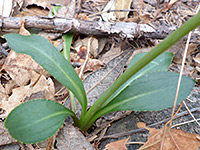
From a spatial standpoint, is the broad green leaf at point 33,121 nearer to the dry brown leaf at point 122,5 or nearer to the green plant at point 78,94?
the green plant at point 78,94

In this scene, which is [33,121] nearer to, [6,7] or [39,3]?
[6,7]

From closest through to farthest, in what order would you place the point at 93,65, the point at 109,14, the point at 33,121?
the point at 33,121
the point at 93,65
the point at 109,14

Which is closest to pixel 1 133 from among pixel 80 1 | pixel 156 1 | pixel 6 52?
pixel 6 52

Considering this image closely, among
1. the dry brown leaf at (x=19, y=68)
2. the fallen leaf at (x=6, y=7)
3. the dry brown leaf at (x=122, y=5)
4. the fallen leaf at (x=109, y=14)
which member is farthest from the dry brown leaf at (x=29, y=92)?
the dry brown leaf at (x=122, y=5)

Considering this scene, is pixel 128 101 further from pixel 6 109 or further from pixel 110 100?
pixel 6 109

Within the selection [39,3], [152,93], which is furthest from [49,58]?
[39,3]

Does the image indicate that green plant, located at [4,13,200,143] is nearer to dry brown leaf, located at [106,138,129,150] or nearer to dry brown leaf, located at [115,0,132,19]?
dry brown leaf, located at [106,138,129,150]
